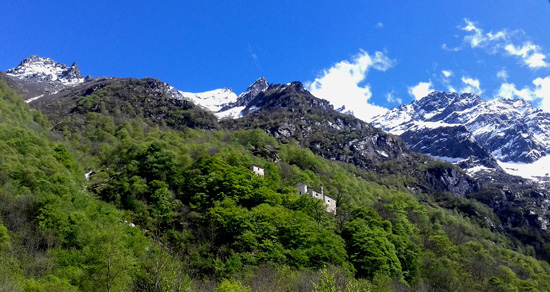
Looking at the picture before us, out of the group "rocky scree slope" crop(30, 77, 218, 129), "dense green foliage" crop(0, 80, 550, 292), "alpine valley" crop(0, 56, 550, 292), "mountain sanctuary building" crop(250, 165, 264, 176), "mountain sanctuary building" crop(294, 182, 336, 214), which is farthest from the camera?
"rocky scree slope" crop(30, 77, 218, 129)

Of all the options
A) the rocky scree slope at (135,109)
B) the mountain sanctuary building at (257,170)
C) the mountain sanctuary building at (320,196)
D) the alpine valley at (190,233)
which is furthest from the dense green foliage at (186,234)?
the rocky scree slope at (135,109)

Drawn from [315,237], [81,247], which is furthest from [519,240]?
[81,247]

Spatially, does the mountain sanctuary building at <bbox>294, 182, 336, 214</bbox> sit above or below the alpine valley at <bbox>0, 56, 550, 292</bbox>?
above

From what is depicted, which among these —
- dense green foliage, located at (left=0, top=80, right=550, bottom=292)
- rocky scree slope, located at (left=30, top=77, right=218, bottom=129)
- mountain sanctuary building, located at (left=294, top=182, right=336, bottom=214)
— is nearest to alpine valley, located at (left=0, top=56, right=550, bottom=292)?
dense green foliage, located at (left=0, top=80, right=550, bottom=292)

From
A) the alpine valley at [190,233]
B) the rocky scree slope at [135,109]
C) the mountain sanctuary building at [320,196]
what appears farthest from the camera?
the rocky scree slope at [135,109]

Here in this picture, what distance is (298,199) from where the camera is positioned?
67.5 m

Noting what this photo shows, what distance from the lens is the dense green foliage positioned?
36.7 m

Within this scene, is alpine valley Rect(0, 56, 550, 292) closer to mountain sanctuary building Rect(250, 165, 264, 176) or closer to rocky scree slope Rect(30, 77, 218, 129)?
mountain sanctuary building Rect(250, 165, 264, 176)

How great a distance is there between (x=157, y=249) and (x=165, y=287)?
738 inches

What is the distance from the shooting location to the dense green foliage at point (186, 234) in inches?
1444

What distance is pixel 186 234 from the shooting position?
52531 mm

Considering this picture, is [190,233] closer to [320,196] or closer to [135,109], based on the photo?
[320,196]

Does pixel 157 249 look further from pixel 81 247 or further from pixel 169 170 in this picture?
pixel 169 170

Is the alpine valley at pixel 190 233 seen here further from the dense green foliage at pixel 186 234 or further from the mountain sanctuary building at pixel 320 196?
the mountain sanctuary building at pixel 320 196
